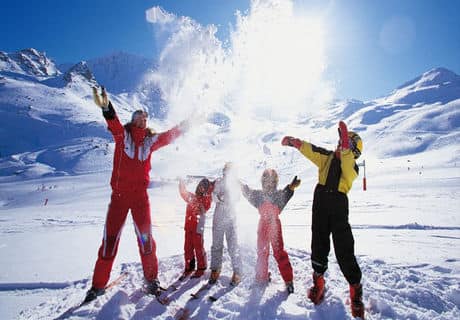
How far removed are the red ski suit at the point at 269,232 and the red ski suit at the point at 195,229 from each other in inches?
34.1

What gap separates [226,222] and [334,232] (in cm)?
177

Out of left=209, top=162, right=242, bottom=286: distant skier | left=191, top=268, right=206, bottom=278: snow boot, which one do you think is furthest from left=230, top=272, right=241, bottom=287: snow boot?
left=191, top=268, right=206, bottom=278: snow boot

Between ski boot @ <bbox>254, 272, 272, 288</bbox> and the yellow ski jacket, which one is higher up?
the yellow ski jacket

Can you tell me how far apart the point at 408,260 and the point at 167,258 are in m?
4.50

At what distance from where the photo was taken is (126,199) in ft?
14.7

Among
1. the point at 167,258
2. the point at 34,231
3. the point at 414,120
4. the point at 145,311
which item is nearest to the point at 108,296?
the point at 145,311

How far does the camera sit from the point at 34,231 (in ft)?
35.0

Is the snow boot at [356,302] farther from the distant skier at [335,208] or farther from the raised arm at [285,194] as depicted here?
the raised arm at [285,194]

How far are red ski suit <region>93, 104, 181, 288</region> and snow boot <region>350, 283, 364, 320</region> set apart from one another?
261 cm

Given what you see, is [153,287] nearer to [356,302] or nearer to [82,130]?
[356,302]

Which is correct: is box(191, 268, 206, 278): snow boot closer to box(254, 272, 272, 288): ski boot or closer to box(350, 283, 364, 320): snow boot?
box(254, 272, 272, 288): ski boot

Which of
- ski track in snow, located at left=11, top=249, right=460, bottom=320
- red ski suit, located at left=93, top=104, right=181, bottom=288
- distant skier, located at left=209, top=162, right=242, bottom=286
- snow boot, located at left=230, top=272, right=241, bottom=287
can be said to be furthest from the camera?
distant skier, located at left=209, top=162, right=242, bottom=286

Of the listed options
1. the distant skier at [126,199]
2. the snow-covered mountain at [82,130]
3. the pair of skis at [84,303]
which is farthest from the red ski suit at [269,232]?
the snow-covered mountain at [82,130]

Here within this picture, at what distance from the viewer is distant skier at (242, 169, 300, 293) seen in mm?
4798
